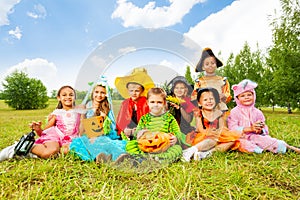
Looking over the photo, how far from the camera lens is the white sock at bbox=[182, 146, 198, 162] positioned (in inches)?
99.8

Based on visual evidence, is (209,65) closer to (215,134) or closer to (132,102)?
(215,134)

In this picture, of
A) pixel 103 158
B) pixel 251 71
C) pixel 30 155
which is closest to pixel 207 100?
pixel 103 158

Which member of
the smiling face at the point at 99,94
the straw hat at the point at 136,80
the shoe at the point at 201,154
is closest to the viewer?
the shoe at the point at 201,154

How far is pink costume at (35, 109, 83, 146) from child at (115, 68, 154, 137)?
21.0 inches

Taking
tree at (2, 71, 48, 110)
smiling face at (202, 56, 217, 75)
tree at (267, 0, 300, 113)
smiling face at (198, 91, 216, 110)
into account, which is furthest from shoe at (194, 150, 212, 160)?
tree at (2, 71, 48, 110)

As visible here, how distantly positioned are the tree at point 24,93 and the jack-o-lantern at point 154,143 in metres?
24.4

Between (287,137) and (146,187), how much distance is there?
8.84 ft

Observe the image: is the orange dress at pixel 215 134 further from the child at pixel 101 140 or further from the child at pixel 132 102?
the child at pixel 101 140

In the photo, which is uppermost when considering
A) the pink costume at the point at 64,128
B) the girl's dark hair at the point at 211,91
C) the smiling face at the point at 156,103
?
the girl's dark hair at the point at 211,91

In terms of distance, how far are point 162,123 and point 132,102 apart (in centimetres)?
60

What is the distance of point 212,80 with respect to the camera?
3182mm

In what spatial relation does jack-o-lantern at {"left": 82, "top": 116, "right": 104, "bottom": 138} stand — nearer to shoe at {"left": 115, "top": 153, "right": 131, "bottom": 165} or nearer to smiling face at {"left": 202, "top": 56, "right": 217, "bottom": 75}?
shoe at {"left": 115, "top": 153, "right": 131, "bottom": 165}

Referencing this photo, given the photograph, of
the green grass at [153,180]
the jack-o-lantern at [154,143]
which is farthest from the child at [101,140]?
the jack-o-lantern at [154,143]

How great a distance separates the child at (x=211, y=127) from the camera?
9.14 feet
